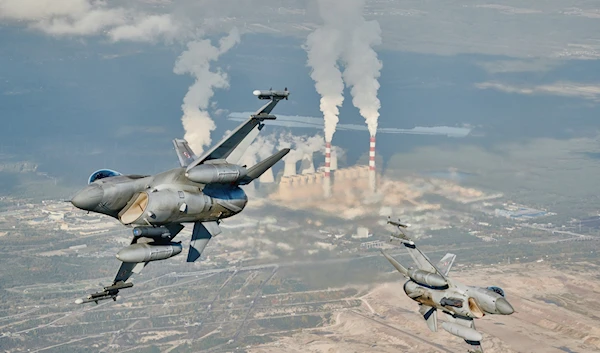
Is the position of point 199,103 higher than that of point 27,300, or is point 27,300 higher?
point 199,103

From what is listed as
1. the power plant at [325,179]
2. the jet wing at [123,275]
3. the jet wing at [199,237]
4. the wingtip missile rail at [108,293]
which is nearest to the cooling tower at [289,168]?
the power plant at [325,179]

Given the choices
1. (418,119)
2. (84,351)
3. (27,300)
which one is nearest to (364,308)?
(84,351)

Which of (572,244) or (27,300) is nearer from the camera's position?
(27,300)

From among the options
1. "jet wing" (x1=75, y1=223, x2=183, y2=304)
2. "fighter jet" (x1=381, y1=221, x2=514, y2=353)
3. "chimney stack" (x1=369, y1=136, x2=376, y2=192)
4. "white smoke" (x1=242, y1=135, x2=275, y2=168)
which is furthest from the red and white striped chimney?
"jet wing" (x1=75, y1=223, x2=183, y2=304)

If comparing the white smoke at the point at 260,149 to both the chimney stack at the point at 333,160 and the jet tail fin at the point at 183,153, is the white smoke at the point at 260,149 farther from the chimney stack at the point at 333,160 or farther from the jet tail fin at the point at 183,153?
the jet tail fin at the point at 183,153

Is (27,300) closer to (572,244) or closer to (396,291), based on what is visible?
(396,291)

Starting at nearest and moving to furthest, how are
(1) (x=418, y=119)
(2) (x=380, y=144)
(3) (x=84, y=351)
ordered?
1. (3) (x=84, y=351)
2. (2) (x=380, y=144)
3. (1) (x=418, y=119)

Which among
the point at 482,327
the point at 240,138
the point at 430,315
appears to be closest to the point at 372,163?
the point at 482,327

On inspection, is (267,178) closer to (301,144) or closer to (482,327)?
(301,144)
